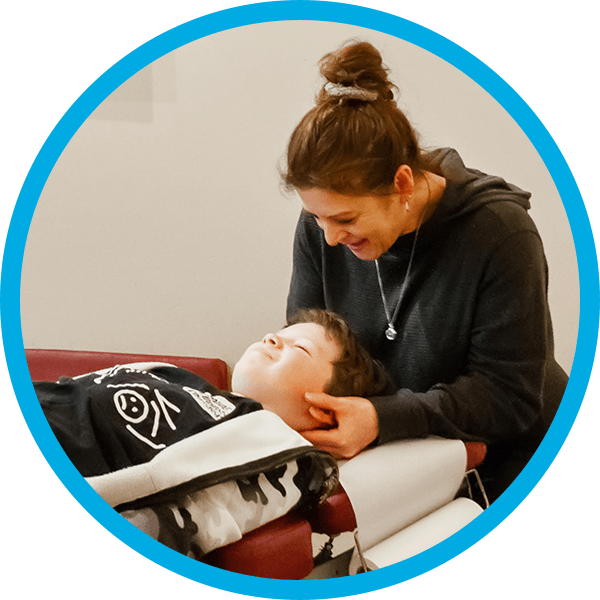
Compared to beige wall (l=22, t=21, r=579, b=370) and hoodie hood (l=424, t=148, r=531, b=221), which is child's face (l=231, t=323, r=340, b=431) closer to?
beige wall (l=22, t=21, r=579, b=370)

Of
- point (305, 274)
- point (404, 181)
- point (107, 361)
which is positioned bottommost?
point (107, 361)

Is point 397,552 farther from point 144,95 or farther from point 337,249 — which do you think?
point 144,95

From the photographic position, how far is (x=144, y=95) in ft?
2.95

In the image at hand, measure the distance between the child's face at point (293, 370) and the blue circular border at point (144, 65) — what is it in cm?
23

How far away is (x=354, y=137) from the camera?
804 mm

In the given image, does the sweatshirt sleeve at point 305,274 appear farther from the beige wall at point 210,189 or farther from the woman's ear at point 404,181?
the woman's ear at point 404,181

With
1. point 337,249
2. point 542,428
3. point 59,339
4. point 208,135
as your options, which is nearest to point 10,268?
point 59,339

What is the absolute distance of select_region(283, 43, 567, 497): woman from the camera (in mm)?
839

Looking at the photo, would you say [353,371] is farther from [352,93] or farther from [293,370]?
[352,93]

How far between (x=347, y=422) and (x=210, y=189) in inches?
14.7

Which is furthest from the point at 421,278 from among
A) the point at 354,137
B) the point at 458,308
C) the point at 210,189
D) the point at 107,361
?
the point at 107,361

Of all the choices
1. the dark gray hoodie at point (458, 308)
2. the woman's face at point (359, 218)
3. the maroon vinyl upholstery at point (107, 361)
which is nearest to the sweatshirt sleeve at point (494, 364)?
the dark gray hoodie at point (458, 308)

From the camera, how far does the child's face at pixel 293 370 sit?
900 mm

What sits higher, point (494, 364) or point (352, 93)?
point (352, 93)
